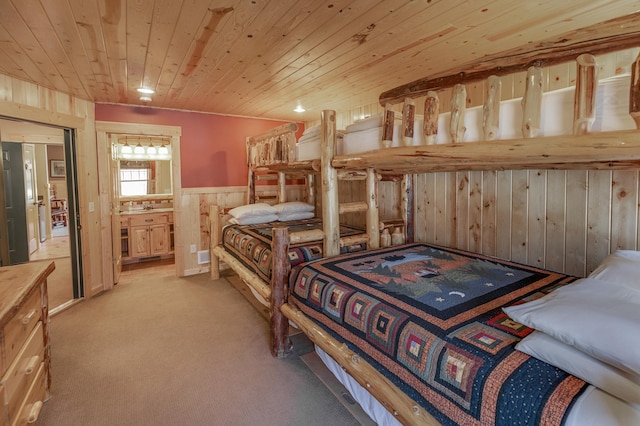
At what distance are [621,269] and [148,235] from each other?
213 inches

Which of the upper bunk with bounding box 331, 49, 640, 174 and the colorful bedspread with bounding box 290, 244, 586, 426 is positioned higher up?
the upper bunk with bounding box 331, 49, 640, 174

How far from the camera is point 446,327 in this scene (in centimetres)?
131

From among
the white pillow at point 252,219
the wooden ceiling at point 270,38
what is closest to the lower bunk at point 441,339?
the wooden ceiling at point 270,38

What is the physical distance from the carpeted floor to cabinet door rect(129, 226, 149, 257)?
1516 millimetres

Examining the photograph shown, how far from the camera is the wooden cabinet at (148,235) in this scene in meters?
4.90

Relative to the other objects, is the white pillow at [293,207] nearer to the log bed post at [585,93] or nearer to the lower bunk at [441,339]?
the lower bunk at [441,339]

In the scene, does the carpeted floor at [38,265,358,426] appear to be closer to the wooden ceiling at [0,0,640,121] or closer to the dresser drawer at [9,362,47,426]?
the dresser drawer at [9,362,47,426]

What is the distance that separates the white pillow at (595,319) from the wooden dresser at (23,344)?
1981 mm

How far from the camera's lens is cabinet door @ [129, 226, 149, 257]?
490 centimetres

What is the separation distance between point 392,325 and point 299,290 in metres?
0.88

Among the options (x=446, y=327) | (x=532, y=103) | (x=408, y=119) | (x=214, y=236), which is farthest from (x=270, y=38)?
(x=214, y=236)

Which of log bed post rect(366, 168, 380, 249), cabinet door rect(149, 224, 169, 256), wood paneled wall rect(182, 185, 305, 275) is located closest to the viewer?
log bed post rect(366, 168, 380, 249)

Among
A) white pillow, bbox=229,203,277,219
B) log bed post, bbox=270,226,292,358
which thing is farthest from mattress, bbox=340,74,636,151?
white pillow, bbox=229,203,277,219

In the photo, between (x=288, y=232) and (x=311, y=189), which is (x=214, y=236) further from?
(x=288, y=232)
